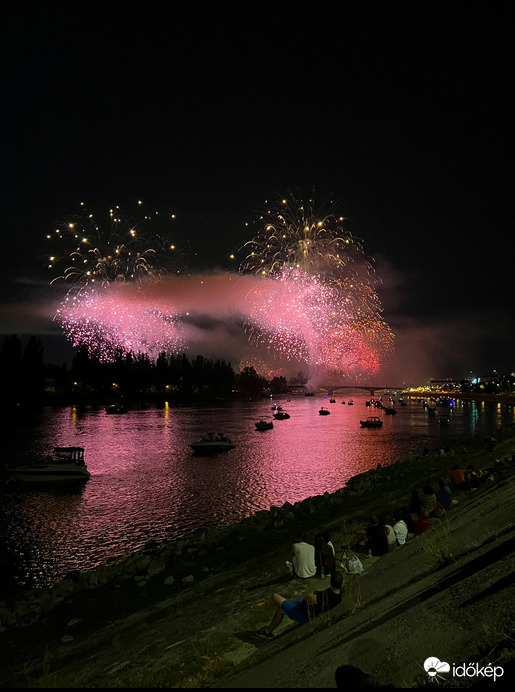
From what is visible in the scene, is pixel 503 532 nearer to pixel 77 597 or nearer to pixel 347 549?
pixel 347 549

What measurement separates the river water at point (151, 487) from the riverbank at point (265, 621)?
6015 millimetres

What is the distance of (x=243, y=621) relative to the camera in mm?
10617

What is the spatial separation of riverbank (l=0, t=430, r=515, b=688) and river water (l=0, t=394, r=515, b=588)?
6.02 meters

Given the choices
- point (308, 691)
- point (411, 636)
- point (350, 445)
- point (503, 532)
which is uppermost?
point (503, 532)

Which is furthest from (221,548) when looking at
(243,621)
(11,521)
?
(11,521)

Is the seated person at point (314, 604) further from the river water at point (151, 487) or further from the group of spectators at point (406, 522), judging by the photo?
the river water at point (151, 487)

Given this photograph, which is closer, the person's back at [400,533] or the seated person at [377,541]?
the seated person at [377,541]

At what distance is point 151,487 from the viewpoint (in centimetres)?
3594

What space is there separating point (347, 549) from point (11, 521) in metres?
21.7

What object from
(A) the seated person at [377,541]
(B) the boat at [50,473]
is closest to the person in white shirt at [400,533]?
(A) the seated person at [377,541]

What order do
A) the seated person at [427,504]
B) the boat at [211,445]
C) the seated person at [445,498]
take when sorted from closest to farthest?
the seated person at [427,504] → the seated person at [445,498] → the boat at [211,445]

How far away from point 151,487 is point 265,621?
2718 centimetres

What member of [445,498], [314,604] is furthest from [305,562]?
[445,498]

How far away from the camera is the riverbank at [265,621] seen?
274 inches
